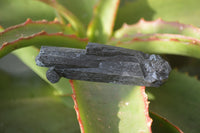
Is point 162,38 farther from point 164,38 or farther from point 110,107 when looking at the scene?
point 110,107

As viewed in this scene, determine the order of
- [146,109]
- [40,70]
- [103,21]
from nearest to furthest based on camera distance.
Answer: [146,109] < [40,70] < [103,21]

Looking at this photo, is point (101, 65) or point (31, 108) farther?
point (31, 108)

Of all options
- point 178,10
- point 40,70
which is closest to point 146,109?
point 40,70

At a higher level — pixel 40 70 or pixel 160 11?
pixel 160 11

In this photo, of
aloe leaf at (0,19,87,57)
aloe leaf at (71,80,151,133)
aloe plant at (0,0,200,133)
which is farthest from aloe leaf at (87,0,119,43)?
aloe leaf at (71,80,151,133)

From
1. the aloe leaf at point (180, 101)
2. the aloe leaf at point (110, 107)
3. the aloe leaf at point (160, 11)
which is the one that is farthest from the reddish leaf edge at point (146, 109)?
the aloe leaf at point (160, 11)

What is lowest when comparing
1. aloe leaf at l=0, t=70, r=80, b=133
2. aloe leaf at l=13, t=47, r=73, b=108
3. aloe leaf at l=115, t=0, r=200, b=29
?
aloe leaf at l=0, t=70, r=80, b=133

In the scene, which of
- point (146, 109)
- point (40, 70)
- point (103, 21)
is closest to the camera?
point (146, 109)

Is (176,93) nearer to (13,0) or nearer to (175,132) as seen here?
(175,132)

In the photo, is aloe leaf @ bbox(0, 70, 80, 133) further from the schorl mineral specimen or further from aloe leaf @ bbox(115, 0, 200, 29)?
aloe leaf @ bbox(115, 0, 200, 29)
